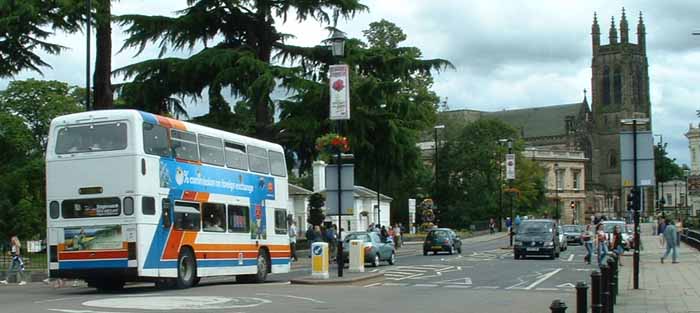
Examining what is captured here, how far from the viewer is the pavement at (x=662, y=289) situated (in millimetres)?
20391

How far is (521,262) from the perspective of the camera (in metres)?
44.5

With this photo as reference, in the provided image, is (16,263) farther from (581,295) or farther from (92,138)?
(581,295)

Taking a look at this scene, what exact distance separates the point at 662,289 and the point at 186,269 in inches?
485

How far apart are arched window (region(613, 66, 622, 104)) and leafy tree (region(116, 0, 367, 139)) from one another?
143 m

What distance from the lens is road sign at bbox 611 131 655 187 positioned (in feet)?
82.6

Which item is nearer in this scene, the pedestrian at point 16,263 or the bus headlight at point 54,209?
the bus headlight at point 54,209

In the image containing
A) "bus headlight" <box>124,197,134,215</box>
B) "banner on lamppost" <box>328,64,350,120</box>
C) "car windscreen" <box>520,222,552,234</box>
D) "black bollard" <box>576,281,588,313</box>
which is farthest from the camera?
"car windscreen" <box>520,222,552,234</box>

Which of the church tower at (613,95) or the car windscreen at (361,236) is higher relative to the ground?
the church tower at (613,95)

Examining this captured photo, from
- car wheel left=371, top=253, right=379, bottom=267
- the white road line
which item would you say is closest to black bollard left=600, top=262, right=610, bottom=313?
the white road line

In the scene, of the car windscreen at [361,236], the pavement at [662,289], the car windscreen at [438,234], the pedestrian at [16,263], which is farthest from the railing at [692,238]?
the pedestrian at [16,263]

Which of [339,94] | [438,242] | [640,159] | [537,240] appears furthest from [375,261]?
[640,159]

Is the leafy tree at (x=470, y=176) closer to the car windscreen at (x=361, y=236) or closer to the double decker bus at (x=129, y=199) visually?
the car windscreen at (x=361, y=236)

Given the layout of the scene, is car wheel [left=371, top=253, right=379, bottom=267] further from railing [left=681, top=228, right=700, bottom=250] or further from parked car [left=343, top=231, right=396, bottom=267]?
railing [left=681, top=228, right=700, bottom=250]

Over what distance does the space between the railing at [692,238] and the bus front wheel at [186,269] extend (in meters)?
34.8
